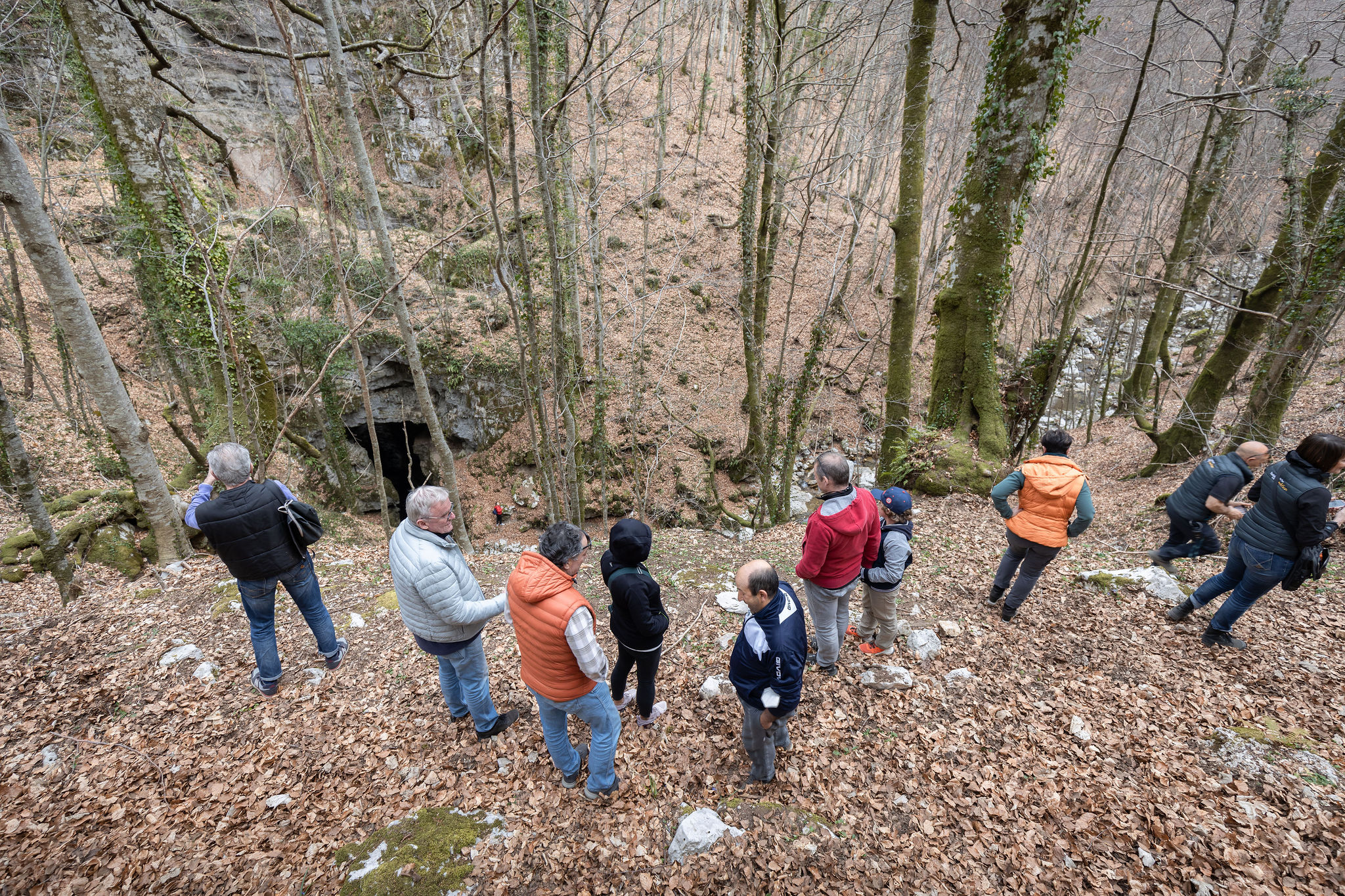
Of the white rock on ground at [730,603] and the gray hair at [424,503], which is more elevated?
the gray hair at [424,503]

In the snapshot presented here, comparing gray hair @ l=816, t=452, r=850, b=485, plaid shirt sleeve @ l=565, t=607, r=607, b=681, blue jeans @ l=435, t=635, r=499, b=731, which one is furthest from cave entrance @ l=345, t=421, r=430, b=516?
gray hair @ l=816, t=452, r=850, b=485

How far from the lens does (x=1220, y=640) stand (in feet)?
13.2

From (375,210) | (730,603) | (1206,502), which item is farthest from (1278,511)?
(375,210)

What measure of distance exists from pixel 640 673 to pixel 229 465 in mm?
3198

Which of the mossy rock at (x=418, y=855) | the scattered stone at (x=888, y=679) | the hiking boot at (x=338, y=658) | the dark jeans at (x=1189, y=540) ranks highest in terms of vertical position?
the dark jeans at (x=1189, y=540)

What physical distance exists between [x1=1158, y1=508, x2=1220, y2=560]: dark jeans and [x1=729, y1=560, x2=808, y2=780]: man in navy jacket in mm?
4862

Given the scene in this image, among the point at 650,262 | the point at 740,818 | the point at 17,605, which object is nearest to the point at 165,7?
the point at 17,605

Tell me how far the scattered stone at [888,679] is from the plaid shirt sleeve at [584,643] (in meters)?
2.45

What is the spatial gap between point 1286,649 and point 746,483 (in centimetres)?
1043

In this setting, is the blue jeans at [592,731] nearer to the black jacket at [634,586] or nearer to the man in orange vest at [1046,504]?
the black jacket at [634,586]

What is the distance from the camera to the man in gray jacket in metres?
2.82

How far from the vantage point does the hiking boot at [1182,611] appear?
13.8 ft

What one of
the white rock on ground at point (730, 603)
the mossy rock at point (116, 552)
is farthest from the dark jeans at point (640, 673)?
the mossy rock at point (116, 552)

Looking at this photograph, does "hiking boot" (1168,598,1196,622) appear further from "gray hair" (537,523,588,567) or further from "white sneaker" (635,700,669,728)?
"gray hair" (537,523,588,567)
